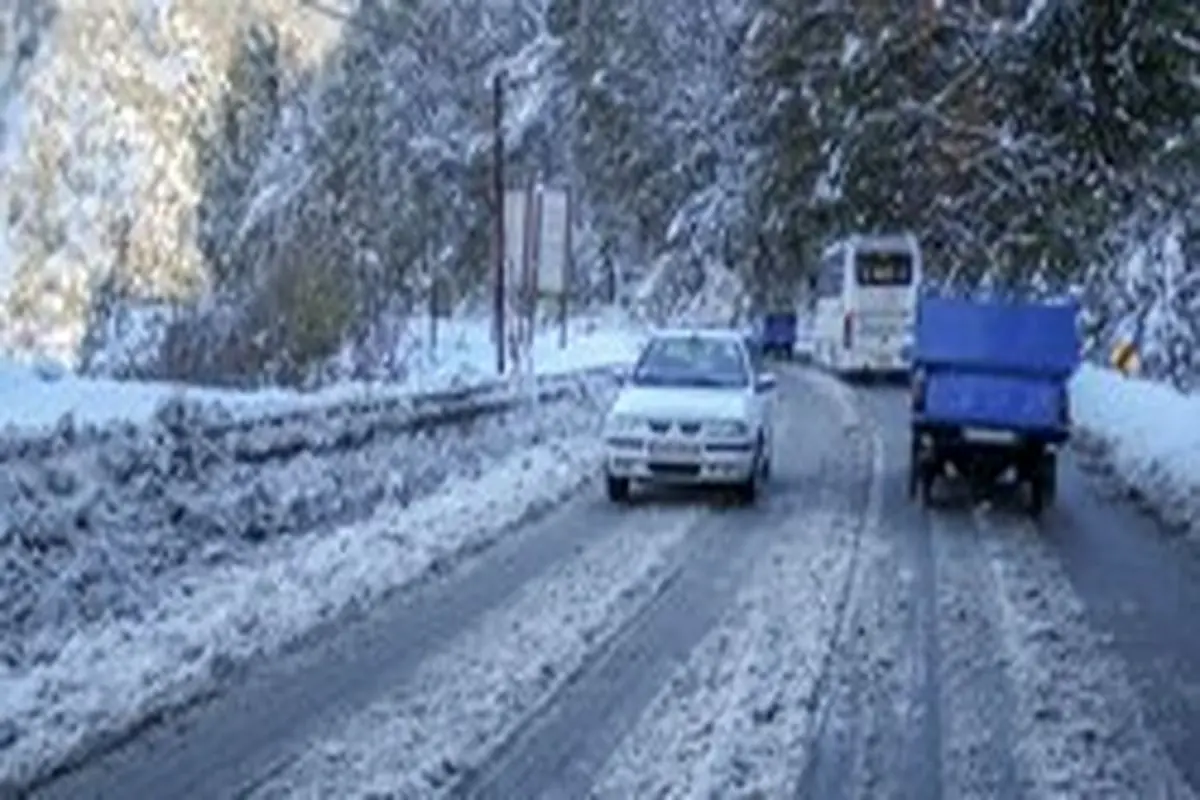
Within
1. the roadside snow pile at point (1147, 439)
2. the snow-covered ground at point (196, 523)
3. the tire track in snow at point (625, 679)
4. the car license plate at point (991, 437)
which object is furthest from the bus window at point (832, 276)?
the tire track in snow at point (625, 679)

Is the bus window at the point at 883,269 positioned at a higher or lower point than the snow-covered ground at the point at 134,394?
higher

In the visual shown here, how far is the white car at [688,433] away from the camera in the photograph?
22.6 meters

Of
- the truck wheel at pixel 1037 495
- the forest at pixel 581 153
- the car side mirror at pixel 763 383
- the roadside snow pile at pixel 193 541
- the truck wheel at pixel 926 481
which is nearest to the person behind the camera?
the roadside snow pile at pixel 193 541

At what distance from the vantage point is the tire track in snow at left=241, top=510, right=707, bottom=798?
973 cm

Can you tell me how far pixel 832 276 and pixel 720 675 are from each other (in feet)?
153

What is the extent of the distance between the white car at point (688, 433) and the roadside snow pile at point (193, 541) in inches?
34.7

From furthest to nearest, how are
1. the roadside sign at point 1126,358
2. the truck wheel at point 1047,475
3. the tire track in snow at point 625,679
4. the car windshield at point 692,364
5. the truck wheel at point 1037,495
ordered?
the roadside sign at point 1126,358 → the car windshield at point 692,364 → the truck wheel at point 1047,475 → the truck wheel at point 1037,495 → the tire track in snow at point 625,679

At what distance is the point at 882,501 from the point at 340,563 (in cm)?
824

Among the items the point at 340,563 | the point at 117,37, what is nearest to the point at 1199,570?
the point at 340,563

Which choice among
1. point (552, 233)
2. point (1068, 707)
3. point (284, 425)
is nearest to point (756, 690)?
point (1068, 707)

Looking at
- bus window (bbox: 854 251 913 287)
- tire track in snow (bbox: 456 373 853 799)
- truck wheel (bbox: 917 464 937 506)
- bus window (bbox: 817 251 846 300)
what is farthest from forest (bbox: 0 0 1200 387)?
tire track in snow (bbox: 456 373 853 799)

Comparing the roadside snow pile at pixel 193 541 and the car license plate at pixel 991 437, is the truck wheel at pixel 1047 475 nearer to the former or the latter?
the car license plate at pixel 991 437

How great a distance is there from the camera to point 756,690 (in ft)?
39.4

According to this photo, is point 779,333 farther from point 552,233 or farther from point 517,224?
point 517,224
